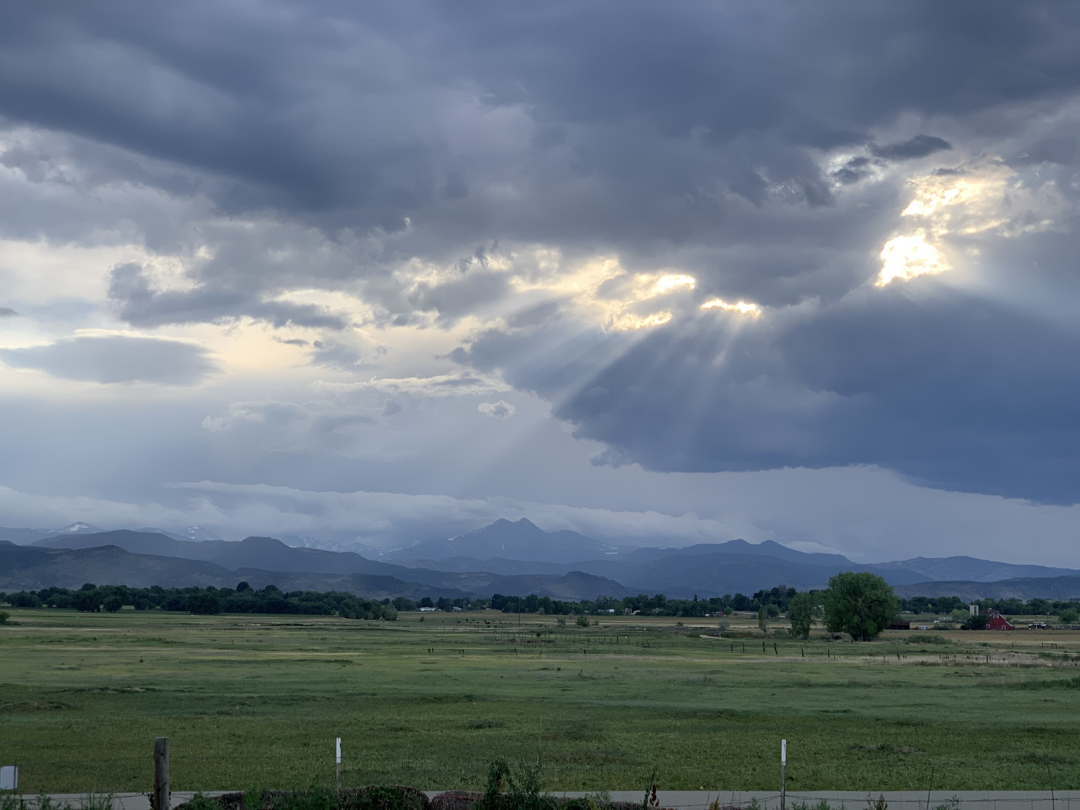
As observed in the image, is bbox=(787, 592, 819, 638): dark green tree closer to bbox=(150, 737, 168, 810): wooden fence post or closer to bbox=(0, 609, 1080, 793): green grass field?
bbox=(0, 609, 1080, 793): green grass field

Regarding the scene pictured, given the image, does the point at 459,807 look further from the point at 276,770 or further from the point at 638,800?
the point at 276,770

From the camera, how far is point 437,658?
99500 mm

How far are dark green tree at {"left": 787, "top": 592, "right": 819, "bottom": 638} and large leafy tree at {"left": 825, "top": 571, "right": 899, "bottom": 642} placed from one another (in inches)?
272

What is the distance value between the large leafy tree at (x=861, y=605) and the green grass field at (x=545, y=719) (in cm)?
4882

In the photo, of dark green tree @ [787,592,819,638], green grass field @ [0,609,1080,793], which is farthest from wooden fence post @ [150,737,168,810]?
dark green tree @ [787,592,819,638]

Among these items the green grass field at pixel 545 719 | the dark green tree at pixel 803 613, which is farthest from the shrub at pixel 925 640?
the green grass field at pixel 545 719

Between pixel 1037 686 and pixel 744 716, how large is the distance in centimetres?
2977

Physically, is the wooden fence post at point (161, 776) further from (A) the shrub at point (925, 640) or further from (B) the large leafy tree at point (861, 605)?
(B) the large leafy tree at point (861, 605)

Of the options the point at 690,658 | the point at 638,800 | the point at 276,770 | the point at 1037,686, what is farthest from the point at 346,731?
the point at 690,658

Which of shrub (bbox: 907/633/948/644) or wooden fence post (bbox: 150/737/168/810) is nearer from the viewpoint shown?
wooden fence post (bbox: 150/737/168/810)

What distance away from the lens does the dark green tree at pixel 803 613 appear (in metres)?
162

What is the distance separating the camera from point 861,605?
5945 inches

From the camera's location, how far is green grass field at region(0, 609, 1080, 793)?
113 ft

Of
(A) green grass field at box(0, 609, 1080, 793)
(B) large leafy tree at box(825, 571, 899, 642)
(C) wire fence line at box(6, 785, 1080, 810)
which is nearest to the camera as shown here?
(C) wire fence line at box(6, 785, 1080, 810)
